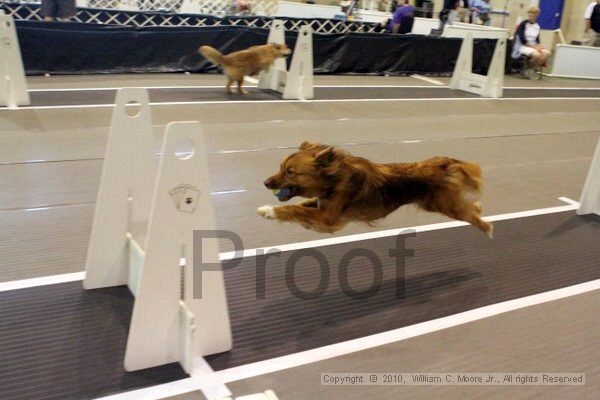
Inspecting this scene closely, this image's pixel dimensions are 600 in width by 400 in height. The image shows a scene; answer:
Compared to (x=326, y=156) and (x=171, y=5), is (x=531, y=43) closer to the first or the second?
(x=171, y=5)

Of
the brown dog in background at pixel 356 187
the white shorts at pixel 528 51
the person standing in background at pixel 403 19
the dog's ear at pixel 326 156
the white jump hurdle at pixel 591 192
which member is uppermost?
the person standing in background at pixel 403 19

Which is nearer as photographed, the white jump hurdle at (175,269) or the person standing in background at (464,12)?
the white jump hurdle at (175,269)

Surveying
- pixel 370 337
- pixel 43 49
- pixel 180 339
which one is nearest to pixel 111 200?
pixel 180 339

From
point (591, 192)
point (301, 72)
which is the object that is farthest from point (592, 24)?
point (591, 192)

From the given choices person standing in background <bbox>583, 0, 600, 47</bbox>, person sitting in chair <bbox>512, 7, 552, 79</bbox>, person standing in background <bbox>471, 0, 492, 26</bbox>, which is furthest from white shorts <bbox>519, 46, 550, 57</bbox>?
person standing in background <bbox>471, 0, 492, 26</bbox>

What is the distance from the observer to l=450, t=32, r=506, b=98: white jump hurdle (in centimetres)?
1023

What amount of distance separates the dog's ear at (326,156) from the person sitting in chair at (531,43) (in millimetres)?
11412

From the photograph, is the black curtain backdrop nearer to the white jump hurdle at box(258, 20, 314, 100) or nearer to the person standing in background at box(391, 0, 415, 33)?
the person standing in background at box(391, 0, 415, 33)

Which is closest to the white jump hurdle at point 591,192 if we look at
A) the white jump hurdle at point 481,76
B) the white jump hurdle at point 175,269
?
the white jump hurdle at point 175,269

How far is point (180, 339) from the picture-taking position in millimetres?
2410

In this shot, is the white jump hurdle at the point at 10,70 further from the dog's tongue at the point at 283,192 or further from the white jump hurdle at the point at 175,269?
the dog's tongue at the point at 283,192

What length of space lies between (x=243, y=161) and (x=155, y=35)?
5002mm

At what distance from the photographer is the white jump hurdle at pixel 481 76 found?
10.2m

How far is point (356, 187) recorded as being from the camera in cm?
292
